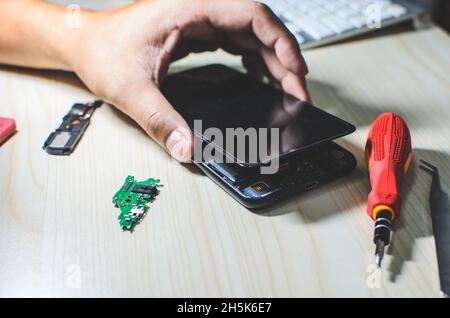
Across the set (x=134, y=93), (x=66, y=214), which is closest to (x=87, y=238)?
(x=66, y=214)

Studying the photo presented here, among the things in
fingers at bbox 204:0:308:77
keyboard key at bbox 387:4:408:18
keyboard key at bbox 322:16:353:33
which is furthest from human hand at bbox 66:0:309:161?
keyboard key at bbox 387:4:408:18

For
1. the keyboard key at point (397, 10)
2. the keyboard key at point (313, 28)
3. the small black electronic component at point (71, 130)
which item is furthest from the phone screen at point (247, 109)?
the keyboard key at point (397, 10)

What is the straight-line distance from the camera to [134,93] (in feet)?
2.04

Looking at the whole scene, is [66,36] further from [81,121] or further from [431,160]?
[431,160]

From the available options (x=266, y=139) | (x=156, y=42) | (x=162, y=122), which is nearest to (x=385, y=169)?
(x=266, y=139)

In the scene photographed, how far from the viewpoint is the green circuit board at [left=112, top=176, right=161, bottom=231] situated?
1.55ft

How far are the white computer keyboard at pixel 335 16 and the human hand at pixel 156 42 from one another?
0.19 m

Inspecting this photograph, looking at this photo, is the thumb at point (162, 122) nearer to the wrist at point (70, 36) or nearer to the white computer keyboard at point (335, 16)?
the wrist at point (70, 36)

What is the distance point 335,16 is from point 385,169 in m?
0.50

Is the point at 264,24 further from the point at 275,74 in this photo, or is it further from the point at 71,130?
the point at 71,130

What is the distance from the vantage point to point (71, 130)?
24.5 inches

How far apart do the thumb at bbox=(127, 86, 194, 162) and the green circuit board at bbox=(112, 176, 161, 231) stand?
5 cm

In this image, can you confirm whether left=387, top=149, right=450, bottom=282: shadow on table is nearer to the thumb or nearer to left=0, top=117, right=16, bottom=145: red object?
the thumb
